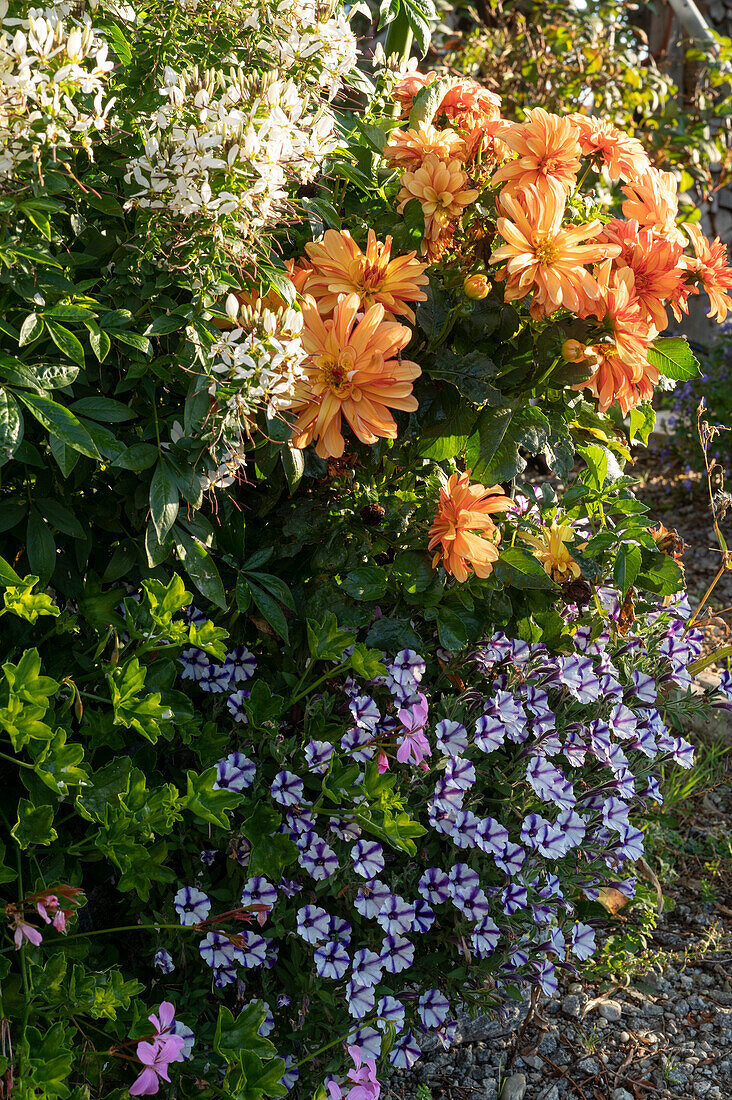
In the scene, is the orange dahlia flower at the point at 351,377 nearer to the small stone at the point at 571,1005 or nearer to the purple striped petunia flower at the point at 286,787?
the purple striped petunia flower at the point at 286,787

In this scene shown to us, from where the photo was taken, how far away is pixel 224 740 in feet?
4.81

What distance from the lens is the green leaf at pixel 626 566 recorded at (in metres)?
1.74

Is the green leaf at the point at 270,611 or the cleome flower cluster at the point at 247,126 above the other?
the cleome flower cluster at the point at 247,126

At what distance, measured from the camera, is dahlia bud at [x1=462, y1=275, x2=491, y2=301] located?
1.49 metres

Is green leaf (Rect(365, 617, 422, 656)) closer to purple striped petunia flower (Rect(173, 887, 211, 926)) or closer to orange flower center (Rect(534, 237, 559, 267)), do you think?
purple striped petunia flower (Rect(173, 887, 211, 926))

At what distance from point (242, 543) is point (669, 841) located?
145cm

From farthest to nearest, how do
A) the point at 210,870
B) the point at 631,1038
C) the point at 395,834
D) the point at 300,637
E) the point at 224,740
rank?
the point at 631,1038 → the point at 300,637 → the point at 210,870 → the point at 224,740 → the point at 395,834

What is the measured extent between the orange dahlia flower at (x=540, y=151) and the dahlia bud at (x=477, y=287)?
0.16m

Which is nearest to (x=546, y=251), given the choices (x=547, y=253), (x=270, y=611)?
(x=547, y=253)

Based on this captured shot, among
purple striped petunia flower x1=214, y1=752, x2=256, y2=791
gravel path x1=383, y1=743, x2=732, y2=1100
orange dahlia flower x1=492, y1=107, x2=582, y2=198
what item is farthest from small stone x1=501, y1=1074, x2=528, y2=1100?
orange dahlia flower x1=492, y1=107, x2=582, y2=198

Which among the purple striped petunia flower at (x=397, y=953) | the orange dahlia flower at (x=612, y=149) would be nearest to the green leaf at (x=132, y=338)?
the orange dahlia flower at (x=612, y=149)

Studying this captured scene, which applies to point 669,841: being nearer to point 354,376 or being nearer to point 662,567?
point 662,567

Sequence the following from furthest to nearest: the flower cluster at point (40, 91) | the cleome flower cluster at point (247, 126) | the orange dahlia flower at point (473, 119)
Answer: the orange dahlia flower at point (473, 119), the cleome flower cluster at point (247, 126), the flower cluster at point (40, 91)

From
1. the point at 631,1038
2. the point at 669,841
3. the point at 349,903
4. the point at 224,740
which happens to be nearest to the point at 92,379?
the point at 224,740
